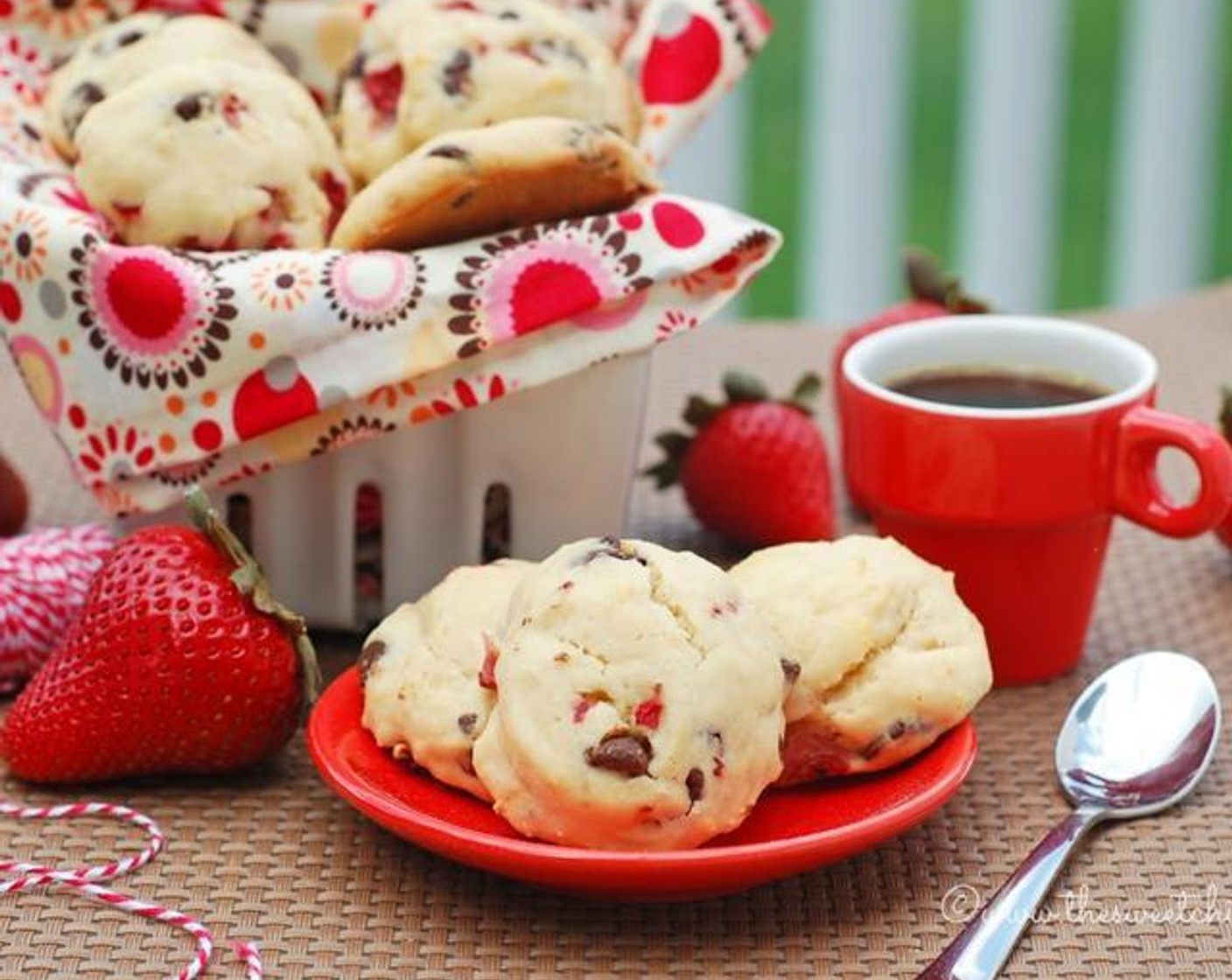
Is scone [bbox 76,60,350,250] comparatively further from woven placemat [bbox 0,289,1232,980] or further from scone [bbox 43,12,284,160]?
woven placemat [bbox 0,289,1232,980]

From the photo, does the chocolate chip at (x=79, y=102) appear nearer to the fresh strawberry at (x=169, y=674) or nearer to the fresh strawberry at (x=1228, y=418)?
the fresh strawberry at (x=169, y=674)

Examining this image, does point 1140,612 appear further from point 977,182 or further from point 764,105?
point 764,105

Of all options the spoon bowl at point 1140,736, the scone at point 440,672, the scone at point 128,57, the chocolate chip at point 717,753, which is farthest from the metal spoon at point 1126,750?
the scone at point 128,57

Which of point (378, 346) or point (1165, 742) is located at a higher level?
point (378, 346)

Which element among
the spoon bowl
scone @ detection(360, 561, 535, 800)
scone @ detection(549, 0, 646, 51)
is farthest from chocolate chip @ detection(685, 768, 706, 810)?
scone @ detection(549, 0, 646, 51)

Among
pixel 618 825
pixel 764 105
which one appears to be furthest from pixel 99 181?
pixel 764 105

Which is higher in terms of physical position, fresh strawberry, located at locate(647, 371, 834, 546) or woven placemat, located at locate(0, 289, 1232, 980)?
fresh strawberry, located at locate(647, 371, 834, 546)

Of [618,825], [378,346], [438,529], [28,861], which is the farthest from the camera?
[438,529]
